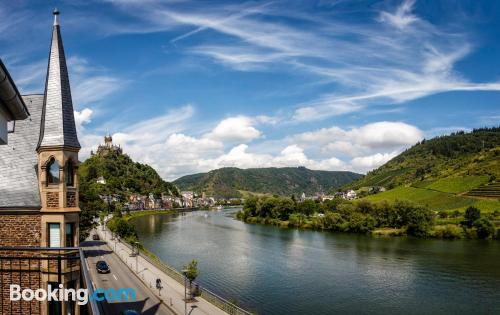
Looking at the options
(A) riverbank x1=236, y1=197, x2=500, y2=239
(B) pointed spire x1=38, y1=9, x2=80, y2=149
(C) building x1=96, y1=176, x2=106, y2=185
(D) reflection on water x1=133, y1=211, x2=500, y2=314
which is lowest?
(D) reflection on water x1=133, y1=211, x2=500, y2=314

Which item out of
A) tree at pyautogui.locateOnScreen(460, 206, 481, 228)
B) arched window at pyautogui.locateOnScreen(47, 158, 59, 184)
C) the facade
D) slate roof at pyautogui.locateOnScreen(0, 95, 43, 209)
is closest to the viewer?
the facade

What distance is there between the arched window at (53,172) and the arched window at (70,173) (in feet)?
1.03

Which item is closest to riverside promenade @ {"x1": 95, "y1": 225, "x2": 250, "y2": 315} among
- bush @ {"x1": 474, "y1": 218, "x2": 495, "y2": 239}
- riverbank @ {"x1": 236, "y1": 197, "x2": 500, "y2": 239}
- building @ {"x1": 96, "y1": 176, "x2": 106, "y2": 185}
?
riverbank @ {"x1": 236, "y1": 197, "x2": 500, "y2": 239}

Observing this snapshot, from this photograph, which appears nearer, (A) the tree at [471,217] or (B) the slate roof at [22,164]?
(B) the slate roof at [22,164]

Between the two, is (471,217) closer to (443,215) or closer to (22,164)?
(443,215)

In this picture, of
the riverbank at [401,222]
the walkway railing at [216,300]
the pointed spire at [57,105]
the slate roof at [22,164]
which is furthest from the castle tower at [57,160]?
the riverbank at [401,222]

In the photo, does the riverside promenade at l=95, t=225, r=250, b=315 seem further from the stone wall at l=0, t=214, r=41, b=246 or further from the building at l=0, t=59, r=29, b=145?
the building at l=0, t=59, r=29, b=145

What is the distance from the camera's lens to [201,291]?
31.2m

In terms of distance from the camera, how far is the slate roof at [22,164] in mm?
13312

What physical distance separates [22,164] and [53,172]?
1.24 meters

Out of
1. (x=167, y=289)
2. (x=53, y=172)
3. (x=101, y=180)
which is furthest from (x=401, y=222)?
(x=101, y=180)

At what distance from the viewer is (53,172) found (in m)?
13.7

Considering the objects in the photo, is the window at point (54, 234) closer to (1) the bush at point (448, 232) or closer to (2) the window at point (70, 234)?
(2) the window at point (70, 234)

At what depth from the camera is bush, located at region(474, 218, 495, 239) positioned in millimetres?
73062
